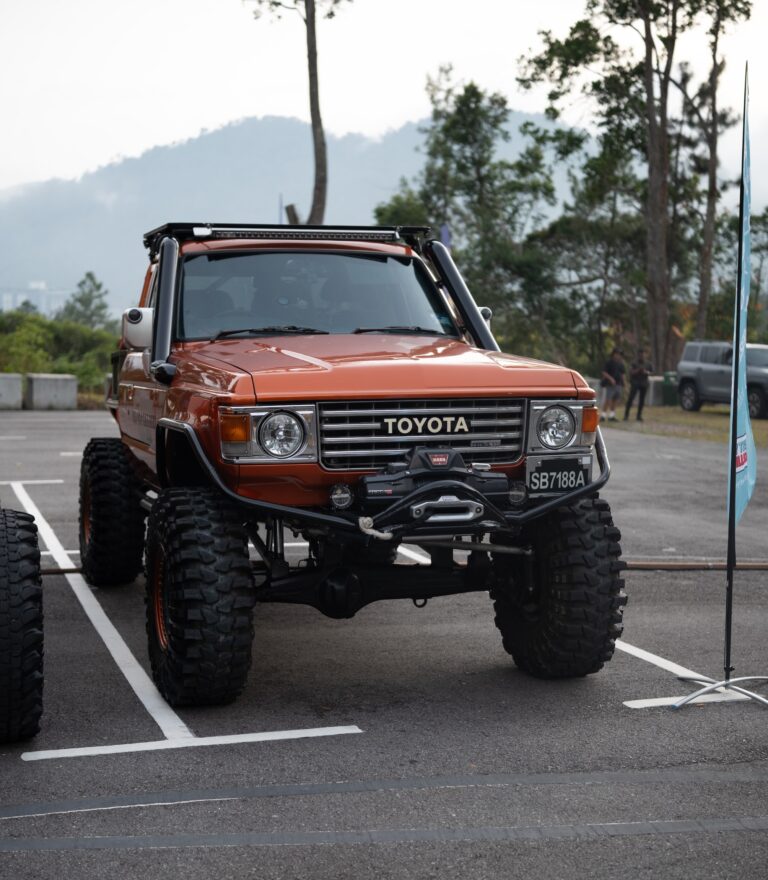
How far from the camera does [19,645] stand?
19.0 feet

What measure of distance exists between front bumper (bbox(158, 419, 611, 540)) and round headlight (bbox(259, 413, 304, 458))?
25cm

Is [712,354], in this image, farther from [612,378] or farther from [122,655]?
[122,655]

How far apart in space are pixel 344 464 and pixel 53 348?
46.2 meters

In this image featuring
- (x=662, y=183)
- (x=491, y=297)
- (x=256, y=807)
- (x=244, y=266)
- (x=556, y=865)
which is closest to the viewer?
(x=556, y=865)

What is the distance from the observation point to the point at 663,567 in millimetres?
10578

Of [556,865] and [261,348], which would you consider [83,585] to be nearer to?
[261,348]

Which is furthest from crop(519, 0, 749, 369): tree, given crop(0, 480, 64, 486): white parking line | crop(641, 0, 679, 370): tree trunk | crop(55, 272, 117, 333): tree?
crop(55, 272, 117, 333): tree

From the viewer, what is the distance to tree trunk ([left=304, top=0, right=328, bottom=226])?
2881 centimetres

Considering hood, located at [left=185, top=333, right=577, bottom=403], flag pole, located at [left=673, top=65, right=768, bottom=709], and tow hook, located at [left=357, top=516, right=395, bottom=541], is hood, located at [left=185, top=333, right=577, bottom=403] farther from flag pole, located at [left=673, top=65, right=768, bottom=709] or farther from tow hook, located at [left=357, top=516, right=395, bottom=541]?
flag pole, located at [left=673, top=65, right=768, bottom=709]

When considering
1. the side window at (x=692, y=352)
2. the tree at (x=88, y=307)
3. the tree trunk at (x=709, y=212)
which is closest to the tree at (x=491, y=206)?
the tree trunk at (x=709, y=212)

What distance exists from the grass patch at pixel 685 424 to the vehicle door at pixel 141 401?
58.9 ft

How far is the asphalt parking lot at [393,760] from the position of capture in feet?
15.2

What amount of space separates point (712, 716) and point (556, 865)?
2.08m

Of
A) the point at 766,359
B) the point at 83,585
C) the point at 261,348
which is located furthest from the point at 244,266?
the point at 766,359
